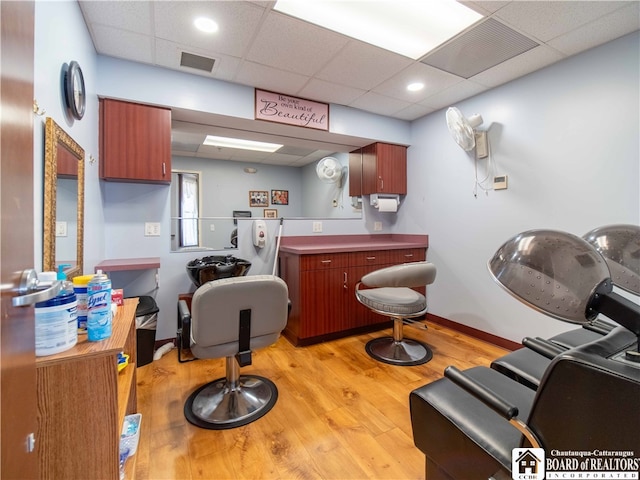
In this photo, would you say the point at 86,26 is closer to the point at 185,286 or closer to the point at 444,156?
the point at 185,286

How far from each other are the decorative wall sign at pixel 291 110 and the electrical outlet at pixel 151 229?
4.55 feet

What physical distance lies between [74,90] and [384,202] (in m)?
3.03

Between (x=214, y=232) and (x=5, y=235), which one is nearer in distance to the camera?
(x=5, y=235)

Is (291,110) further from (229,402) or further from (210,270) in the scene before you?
(229,402)

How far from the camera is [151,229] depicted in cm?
264

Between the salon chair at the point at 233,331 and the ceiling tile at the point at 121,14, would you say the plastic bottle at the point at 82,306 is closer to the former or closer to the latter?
the salon chair at the point at 233,331

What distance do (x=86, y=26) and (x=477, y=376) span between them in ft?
10.1

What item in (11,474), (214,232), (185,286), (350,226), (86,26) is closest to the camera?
(11,474)

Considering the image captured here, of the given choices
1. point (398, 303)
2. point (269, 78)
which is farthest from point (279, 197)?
point (398, 303)

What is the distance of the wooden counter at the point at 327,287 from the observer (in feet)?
9.16

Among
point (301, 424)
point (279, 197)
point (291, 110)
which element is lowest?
point (301, 424)

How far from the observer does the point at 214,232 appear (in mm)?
3145

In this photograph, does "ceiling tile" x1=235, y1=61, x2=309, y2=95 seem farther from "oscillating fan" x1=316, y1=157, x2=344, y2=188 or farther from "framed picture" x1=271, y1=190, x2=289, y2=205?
"framed picture" x1=271, y1=190, x2=289, y2=205

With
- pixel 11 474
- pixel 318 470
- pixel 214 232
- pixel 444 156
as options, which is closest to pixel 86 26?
pixel 214 232
